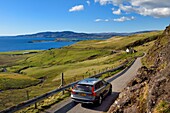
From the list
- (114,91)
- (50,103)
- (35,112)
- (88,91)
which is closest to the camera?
(35,112)

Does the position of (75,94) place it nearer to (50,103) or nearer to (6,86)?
(50,103)

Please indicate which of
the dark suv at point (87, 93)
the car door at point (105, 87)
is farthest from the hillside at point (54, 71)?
the dark suv at point (87, 93)

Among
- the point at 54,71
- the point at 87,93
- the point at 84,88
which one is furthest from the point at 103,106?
the point at 54,71

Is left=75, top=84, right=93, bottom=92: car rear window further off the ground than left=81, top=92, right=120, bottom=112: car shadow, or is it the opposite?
left=75, top=84, right=93, bottom=92: car rear window

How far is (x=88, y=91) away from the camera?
18.8 meters

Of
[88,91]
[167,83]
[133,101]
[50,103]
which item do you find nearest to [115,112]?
[133,101]

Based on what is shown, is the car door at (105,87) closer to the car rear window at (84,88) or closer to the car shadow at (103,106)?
the car shadow at (103,106)

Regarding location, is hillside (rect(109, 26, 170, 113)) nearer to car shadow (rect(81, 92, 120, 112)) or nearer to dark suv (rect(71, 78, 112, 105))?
dark suv (rect(71, 78, 112, 105))

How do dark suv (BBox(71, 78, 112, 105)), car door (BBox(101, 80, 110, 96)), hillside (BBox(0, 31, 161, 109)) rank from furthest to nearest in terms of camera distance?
hillside (BBox(0, 31, 161, 109)) < car door (BBox(101, 80, 110, 96)) < dark suv (BBox(71, 78, 112, 105))

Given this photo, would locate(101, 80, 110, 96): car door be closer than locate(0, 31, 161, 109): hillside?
Yes

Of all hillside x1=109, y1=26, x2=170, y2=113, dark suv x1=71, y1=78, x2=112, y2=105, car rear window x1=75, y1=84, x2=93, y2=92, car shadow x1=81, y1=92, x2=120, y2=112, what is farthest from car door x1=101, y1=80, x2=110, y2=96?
hillside x1=109, y1=26, x2=170, y2=113

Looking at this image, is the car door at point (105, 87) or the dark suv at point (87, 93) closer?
the dark suv at point (87, 93)

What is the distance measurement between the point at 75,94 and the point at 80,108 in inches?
40.7

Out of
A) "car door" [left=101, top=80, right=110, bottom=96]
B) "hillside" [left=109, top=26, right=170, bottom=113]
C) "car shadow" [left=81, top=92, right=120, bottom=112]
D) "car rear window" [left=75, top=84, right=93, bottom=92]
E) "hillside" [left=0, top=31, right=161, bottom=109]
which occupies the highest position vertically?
"hillside" [left=109, top=26, right=170, bottom=113]
